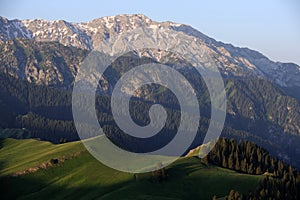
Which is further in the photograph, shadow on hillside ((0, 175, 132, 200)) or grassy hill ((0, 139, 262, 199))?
shadow on hillside ((0, 175, 132, 200))

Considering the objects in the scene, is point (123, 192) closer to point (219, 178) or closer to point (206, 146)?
point (219, 178)

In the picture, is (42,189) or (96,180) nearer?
(96,180)

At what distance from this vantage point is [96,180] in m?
123

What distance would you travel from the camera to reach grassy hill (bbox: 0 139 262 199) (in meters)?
112

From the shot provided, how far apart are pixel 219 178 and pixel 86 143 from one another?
2172 inches

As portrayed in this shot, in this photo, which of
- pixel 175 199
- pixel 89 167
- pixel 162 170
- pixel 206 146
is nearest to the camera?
pixel 175 199

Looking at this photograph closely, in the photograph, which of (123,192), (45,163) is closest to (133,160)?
(45,163)

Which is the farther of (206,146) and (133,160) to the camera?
(206,146)

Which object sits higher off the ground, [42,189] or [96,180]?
[96,180]

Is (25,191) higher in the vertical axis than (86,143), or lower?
lower

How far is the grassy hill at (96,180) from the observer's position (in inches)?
4407

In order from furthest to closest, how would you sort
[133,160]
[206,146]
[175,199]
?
[206,146]
[133,160]
[175,199]

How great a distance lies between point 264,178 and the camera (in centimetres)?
11144

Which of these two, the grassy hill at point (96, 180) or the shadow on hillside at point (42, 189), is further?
the shadow on hillside at point (42, 189)
